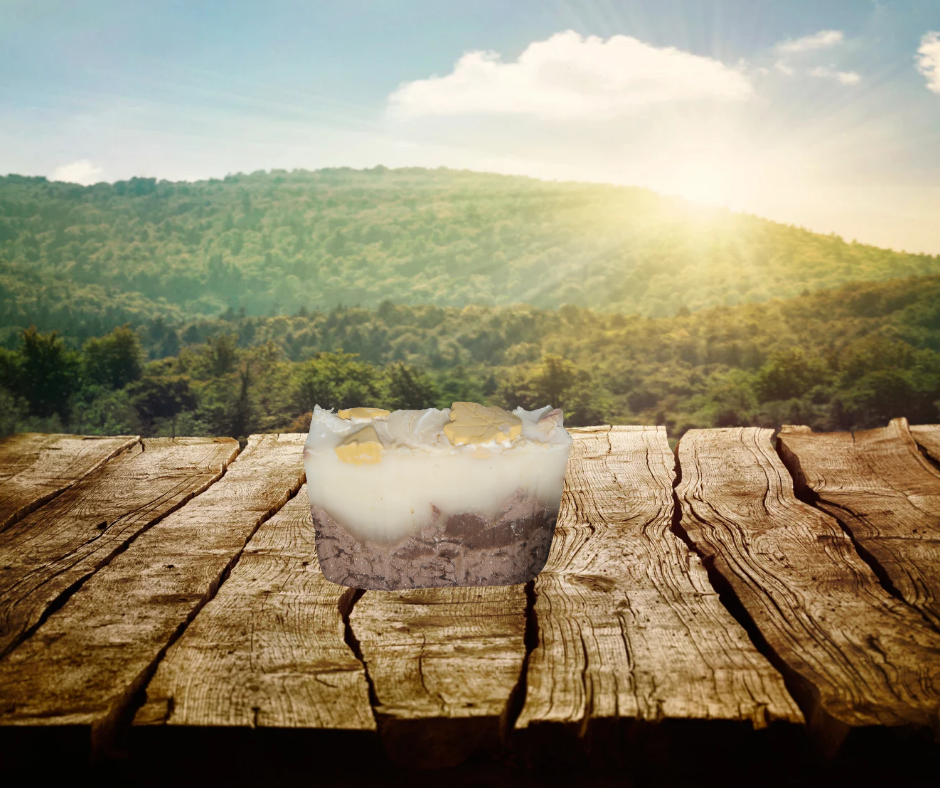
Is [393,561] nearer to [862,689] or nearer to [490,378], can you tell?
[862,689]

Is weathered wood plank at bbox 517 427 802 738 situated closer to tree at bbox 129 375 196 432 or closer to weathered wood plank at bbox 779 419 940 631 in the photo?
weathered wood plank at bbox 779 419 940 631

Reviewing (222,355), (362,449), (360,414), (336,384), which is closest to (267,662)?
(362,449)

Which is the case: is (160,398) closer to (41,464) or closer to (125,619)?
(41,464)

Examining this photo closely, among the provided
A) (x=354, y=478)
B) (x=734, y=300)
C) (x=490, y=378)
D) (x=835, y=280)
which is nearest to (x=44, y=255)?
(x=490, y=378)

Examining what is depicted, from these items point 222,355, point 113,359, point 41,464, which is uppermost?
point 41,464

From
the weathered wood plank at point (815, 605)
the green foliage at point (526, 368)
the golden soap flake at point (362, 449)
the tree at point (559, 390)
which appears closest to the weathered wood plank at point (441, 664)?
the golden soap flake at point (362, 449)

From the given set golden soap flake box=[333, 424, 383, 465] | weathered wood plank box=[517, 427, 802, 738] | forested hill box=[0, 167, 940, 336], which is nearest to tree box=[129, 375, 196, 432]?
forested hill box=[0, 167, 940, 336]
